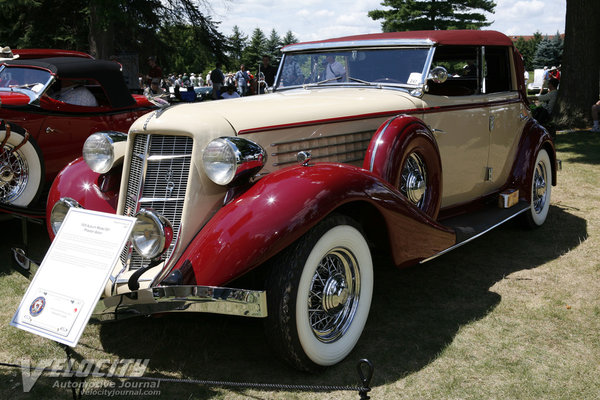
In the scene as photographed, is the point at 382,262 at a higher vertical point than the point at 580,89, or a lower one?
lower

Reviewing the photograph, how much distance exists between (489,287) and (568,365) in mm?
1152

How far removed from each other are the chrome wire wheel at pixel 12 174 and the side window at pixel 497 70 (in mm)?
4400

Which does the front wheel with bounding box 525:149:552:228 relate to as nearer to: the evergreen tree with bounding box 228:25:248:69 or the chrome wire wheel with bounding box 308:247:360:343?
the chrome wire wheel with bounding box 308:247:360:343

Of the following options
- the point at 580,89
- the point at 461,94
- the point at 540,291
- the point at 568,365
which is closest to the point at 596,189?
the point at 461,94

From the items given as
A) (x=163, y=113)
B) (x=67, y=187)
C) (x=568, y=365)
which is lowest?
(x=568, y=365)

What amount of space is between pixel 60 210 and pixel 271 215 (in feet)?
4.44

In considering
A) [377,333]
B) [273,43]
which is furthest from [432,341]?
[273,43]

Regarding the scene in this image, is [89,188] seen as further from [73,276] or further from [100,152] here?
[73,276]

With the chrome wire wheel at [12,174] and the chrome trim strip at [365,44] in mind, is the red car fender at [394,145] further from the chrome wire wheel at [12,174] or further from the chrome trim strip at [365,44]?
the chrome wire wheel at [12,174]

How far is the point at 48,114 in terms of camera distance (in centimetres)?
570

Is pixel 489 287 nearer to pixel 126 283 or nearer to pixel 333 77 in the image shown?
pixel 333 77

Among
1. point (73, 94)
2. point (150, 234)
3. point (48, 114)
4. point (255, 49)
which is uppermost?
point (255, 49)

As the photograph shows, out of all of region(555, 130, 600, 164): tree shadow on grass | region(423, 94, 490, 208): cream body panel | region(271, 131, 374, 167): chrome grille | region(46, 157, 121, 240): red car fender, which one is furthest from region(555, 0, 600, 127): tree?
region(46, 157, 121, 240): red car fender

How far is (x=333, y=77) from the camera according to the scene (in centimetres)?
463
